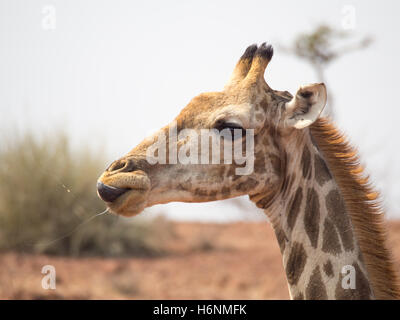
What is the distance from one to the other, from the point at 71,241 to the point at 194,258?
3.70 m

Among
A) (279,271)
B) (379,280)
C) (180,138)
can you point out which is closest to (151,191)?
(180,138)

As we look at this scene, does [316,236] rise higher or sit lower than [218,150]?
lower

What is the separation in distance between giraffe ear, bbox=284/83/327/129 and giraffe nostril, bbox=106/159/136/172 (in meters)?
1.16

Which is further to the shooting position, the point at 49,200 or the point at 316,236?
the point at 49,200

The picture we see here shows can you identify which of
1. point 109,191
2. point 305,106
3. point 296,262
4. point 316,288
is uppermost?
point 305,106

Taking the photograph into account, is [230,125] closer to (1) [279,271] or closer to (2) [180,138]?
(2) [180,138]

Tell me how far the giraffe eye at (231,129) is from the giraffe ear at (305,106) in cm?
35

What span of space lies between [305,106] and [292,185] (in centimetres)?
59

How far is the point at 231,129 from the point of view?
398cm

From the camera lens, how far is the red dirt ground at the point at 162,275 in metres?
11.8

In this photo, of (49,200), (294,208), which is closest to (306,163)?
(294,208)

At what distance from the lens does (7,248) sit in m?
14.2

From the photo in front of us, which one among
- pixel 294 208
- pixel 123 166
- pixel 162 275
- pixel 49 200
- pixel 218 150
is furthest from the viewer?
pixel 49 200

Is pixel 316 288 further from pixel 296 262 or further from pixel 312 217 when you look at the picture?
pixel 312 217
